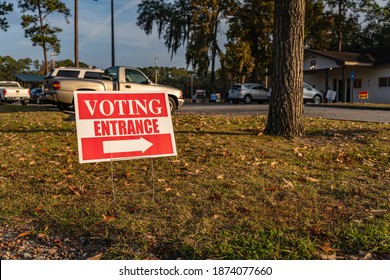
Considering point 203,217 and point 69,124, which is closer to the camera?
point 203,217

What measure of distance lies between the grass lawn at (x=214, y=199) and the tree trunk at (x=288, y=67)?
2.29 feet

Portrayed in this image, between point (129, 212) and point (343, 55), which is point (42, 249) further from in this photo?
point (343, 55)

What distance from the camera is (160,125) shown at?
4.40 meters

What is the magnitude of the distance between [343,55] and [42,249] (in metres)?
35.2

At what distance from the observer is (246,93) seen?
29391 mm

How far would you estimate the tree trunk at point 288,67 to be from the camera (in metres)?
7.81

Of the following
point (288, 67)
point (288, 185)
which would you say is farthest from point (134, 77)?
point (288, 185)

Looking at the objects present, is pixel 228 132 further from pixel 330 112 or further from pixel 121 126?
pixel 330 112

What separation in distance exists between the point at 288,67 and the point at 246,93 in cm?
2173

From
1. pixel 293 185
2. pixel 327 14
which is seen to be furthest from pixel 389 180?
pixel 327 14

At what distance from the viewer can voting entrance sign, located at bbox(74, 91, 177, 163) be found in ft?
13.4

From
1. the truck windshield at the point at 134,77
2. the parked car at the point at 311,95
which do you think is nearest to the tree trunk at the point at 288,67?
the truck windshield at the point at 134,77

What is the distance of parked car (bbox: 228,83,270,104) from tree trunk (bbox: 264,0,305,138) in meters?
21.3

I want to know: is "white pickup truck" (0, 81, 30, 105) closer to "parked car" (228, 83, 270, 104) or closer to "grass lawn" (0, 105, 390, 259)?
"parked car" (228, 83, 270, 104)
